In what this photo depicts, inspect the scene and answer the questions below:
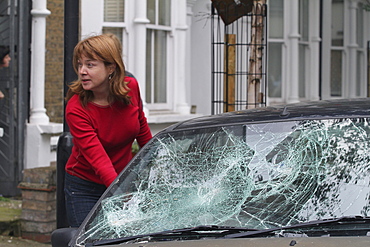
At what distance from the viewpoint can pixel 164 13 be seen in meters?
10.8

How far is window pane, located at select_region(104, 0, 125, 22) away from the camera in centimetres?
1010

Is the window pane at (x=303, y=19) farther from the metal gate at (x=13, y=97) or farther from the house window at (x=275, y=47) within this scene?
the metal gate at (x=13, y=97)

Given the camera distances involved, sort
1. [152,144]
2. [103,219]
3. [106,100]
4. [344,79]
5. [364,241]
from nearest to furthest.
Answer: [364,241]
[103,219]
[152,144]
[106,100]
[344,79]

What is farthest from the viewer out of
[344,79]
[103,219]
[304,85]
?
[344,79]

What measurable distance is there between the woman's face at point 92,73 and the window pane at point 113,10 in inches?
229

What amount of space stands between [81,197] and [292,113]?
59.4 inches

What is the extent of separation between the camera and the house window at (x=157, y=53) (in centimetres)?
1060

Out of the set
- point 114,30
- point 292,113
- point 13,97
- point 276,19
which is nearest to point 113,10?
point 114,30

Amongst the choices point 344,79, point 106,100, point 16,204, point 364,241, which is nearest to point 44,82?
point 16,204

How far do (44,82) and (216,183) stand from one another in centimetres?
654

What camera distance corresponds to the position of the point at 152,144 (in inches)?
158

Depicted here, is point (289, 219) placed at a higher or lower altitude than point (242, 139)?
lower

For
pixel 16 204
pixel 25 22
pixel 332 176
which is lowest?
pixel 16 204

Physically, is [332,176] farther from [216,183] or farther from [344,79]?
[344,79]
